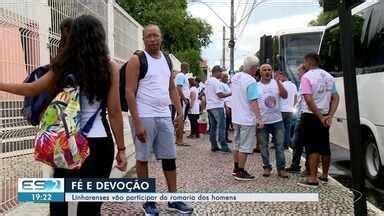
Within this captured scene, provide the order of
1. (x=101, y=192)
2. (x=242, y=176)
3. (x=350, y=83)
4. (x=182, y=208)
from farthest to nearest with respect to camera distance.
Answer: (x=242, y=176) → (x=182, y=208) → (x=350, y=83) → (x=101, y=192)

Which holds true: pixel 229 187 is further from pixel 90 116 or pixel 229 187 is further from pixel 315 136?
pixel 90 116

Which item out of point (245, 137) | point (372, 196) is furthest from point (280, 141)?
point (372, 196)

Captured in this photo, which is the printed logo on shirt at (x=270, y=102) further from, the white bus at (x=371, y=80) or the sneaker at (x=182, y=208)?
the sneaker at (x=182, y=208)

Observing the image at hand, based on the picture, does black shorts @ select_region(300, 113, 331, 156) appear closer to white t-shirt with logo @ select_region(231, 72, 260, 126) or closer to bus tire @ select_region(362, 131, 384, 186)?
white t-shirt with logo @ select_region(231, 72, 260, 126)

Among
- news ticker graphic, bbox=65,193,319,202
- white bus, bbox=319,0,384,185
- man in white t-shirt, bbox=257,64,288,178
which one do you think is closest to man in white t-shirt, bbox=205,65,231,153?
man in white t-shirt, bbox=257,64,288,178

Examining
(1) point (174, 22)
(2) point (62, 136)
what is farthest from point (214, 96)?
(1) point (174, 22)

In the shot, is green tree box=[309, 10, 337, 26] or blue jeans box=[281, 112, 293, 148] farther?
blue jeans box=[281, 112, 293, 148]

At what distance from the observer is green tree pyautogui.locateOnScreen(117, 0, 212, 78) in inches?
1960

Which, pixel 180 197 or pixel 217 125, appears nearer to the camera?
pixel 180 197

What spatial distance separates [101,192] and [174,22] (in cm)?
4710

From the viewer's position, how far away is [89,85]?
11.9ft

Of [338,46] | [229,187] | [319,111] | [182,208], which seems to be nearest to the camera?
[182,208]

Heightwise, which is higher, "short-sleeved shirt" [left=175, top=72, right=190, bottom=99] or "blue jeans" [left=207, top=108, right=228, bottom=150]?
"short-sleeved shirt" [left=175, top=72, right=190, bottom=99]

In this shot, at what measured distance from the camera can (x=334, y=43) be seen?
33.8ft
